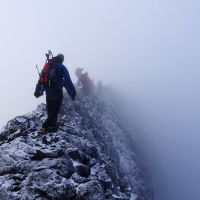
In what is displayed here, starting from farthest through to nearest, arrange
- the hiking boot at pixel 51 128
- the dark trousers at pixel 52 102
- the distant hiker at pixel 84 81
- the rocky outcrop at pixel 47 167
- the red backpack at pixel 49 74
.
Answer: the distant hiker at pixel 84 81 < the hiking boot at pixel 51 128 < the dark trousers at pixel 52 102 < the red backpack at pixel 49 74 < the rocky outcrop at pixel 47 167

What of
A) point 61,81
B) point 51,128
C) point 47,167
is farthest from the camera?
point 51,128

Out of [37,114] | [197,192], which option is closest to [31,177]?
[37,114]

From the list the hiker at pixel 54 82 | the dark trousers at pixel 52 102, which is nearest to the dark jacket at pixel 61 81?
the hiker at pixel 54 82

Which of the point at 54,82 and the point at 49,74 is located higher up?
the point at 49,74

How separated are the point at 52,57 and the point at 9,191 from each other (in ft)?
17.8

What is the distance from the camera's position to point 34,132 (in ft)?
40.5

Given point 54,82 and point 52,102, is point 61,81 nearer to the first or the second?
point 54,82

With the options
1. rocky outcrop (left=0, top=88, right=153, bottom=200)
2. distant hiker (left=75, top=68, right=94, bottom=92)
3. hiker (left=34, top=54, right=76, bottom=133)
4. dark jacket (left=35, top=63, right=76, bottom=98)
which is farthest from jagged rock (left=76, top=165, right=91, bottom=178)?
distant hiker (left=75, top=68, right=94, bottom=92)

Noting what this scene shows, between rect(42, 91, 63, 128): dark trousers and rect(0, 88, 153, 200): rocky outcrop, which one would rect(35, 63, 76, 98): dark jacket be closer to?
rect(42, 91, 63, 128): dark trousers

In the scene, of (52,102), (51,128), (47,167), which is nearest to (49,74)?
(52,102)

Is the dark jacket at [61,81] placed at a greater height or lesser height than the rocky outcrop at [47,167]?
greater

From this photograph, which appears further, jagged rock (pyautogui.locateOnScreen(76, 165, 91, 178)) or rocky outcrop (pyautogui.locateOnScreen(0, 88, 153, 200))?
jagged rock (pyautogui.locateOnScreen(76, 165, 91, 178))

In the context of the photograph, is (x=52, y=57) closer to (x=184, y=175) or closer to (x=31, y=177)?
(x=31, y=177)

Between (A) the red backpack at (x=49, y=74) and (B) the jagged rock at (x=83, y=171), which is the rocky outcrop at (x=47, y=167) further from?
(A) the red backpack at (x=49, y=74)
